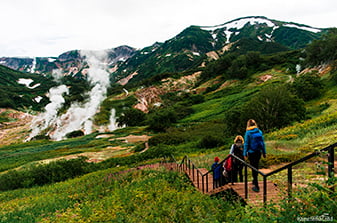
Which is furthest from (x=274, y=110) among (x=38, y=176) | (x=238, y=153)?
(x=38, y=176)

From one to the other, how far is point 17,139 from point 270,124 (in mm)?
87285

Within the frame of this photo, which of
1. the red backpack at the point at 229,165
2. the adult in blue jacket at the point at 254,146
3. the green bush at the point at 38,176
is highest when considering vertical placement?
the adult in blue jacket at the point at 254,146

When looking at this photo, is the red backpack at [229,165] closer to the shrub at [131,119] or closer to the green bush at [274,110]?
the green bush at [274,110]

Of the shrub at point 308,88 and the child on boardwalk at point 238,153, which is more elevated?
the shrub at point 308,88

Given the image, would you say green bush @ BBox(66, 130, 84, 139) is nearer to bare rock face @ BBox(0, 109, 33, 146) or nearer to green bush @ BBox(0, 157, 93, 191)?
bare rock face @ BBox(0, 109, 33, 146)

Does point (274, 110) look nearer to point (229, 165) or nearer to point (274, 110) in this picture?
point (274, 110)

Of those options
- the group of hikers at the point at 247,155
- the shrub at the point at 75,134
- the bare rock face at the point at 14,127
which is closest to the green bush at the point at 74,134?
the shrub at the point at 75,134

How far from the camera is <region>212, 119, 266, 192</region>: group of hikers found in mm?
7285

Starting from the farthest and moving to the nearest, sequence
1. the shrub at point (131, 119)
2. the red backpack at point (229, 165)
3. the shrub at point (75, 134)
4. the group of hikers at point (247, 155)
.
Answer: the shrub at point (131, 119), the shrub at point (75, 134), the red backpack at point (229, 165), the group of hikers at point (247, 155)

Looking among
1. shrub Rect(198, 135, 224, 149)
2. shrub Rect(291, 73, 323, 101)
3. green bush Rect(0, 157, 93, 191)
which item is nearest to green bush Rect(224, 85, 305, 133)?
shrub Rect(198, 135, 224, 149)

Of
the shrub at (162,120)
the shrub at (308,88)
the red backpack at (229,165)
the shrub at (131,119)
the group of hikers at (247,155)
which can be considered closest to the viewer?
the group of hikers at (247,155)

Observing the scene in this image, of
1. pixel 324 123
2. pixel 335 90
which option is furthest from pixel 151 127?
pixel 324 123

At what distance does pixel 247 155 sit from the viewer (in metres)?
7.45

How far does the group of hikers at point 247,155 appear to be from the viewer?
7.29m
